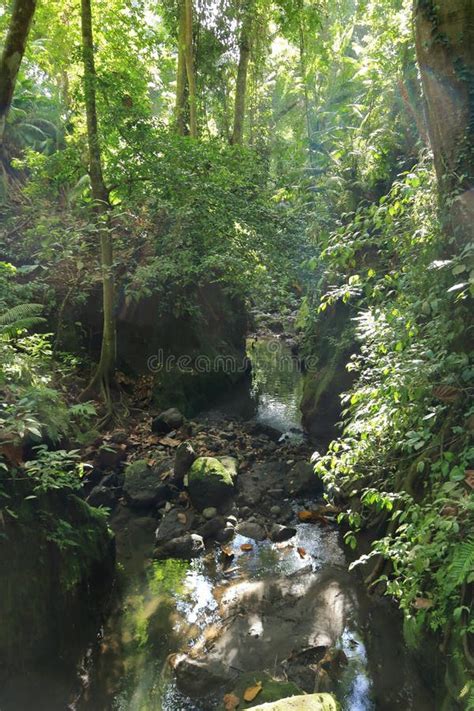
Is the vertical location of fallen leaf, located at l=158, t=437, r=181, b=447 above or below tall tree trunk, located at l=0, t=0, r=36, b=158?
below

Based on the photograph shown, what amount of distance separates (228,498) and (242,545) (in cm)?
106

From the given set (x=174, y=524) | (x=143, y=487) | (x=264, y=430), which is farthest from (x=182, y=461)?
(x=264, y=430)

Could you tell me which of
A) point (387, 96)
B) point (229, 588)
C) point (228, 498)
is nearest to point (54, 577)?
point (229, 588)

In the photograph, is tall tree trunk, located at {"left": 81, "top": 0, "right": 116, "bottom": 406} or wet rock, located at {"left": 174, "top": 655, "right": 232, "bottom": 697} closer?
wet rock, located at {"left": 174, "top": 655, "right": 232, "bottom": 697}

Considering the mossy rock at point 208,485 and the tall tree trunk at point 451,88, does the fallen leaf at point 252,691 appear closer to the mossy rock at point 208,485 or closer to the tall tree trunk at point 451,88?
the mossy rock at point 208,485

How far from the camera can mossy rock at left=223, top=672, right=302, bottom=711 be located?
399 cm

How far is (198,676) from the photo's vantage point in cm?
456

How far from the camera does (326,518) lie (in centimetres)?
732

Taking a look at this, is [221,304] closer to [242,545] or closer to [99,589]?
[242,545]

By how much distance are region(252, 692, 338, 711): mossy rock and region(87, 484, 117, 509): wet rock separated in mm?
4552

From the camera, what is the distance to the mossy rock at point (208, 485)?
24.7ft

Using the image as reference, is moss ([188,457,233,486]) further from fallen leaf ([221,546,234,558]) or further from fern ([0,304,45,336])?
fern ([0,304,45,336])

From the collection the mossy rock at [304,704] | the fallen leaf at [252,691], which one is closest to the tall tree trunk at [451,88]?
the mossy rock at [304,704]

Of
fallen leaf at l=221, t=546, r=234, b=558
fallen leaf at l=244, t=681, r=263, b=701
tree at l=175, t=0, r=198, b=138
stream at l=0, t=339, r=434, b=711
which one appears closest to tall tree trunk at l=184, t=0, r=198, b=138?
tree at l=175, t=0, r=198, b=138
